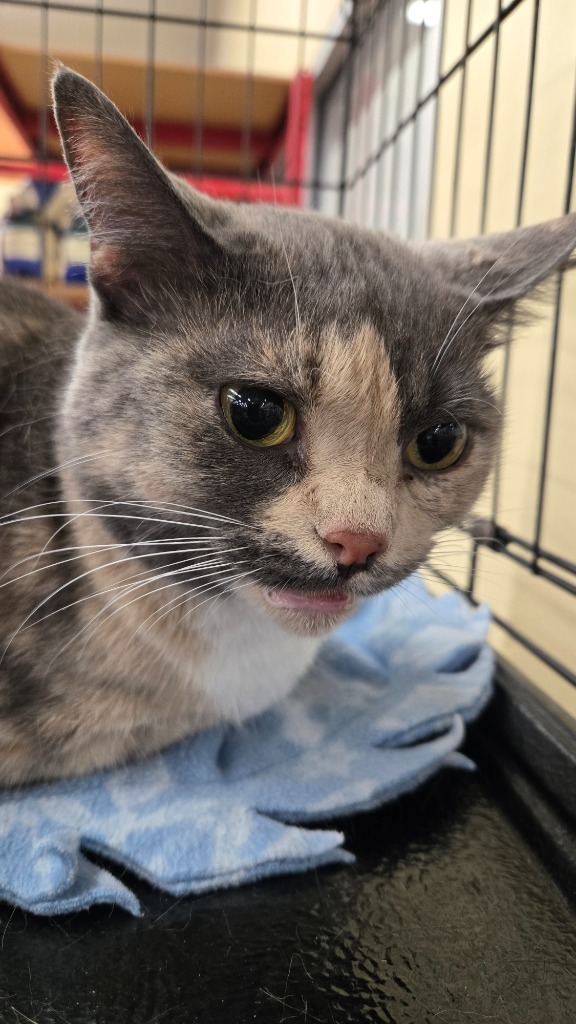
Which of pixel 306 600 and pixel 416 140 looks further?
pixel 416 140

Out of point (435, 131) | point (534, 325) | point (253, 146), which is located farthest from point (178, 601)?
point (253, 146)

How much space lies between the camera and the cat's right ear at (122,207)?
0.52 metres

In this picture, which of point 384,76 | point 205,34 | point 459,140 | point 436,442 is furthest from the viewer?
point 205,34

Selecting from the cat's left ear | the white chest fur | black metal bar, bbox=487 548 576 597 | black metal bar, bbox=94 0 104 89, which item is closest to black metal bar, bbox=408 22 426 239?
black metal bar, bbox=94 0 104 89

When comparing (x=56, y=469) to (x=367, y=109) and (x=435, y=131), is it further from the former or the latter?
(x=367, y=109)

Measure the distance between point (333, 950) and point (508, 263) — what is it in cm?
63

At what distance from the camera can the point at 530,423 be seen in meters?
1.10

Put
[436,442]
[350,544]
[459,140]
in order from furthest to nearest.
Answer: [459,140], [436,442], [350,544]

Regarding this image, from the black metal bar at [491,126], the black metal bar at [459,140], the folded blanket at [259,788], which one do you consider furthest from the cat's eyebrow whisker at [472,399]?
the black metal bar at [459,140]

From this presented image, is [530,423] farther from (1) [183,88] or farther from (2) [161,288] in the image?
(1) [183,88]

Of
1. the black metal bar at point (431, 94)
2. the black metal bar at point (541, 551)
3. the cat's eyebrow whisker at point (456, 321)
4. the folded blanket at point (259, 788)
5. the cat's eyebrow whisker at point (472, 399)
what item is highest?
the black metal bar at point (431, 94)

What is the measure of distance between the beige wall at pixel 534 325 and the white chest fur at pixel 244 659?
26 centimetres

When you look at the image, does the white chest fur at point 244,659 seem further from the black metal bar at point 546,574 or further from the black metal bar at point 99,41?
the black metal bar at point 99,41

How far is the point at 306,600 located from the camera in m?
0.59
